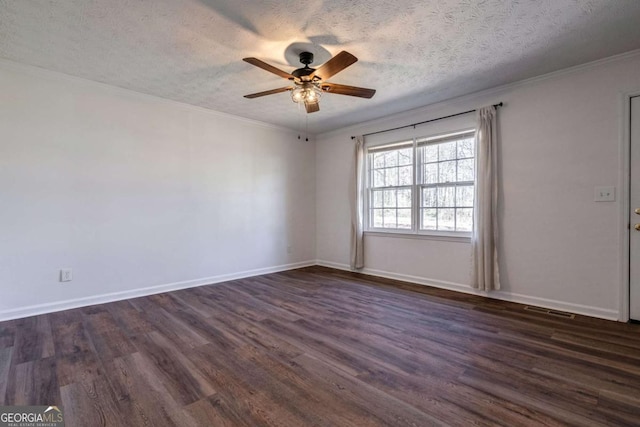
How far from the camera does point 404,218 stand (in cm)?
462

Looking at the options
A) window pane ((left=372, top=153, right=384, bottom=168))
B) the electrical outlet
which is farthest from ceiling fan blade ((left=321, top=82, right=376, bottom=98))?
the electrical outlet

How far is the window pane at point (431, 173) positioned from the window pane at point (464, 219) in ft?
1.84

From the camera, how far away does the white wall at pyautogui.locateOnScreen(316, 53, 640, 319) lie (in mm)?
2928

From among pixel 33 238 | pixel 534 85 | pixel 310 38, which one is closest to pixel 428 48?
pixel 310 38

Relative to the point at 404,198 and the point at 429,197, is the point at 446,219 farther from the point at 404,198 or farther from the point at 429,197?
the point at 404,198

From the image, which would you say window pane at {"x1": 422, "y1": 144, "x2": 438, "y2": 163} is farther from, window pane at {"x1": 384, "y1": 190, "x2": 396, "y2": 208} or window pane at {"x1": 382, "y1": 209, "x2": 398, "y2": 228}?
window pane at {"x1": 382, "y1": 209, "x2": 398, "y2": 228}

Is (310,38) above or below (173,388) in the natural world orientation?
above

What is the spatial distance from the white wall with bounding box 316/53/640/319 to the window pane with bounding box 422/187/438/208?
65cm

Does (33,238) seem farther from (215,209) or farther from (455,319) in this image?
(455,319)

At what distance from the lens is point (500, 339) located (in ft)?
8.18

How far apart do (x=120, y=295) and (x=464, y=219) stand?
4532 millimetres

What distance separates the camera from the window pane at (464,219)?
3916 millimetres

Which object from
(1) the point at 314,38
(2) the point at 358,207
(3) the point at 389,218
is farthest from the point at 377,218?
(1) the point at 314,38

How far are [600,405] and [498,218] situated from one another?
2.30 meters
